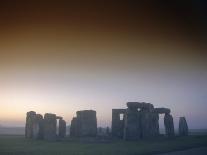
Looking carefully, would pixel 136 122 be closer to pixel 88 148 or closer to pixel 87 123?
pixel 87 123

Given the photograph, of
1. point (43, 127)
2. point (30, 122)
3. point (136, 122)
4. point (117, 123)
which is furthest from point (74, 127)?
point (136, 122)

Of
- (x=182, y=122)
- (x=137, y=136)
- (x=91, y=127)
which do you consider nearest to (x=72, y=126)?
(x=91, y=127)

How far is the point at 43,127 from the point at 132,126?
8.47m

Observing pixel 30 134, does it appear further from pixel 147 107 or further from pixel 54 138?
pixel 147 107

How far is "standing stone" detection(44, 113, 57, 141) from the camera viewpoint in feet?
115

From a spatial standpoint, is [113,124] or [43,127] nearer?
[43,127]

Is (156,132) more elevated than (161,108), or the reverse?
(161,108)

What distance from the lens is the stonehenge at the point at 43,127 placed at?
35.5 metres

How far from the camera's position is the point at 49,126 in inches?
1409

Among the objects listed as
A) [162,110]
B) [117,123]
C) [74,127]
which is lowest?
[74,127]

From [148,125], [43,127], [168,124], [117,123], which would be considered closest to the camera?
[43,127]

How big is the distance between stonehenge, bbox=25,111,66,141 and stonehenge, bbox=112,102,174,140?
222 inches

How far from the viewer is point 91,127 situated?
37000 mm

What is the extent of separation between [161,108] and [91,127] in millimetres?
8531
